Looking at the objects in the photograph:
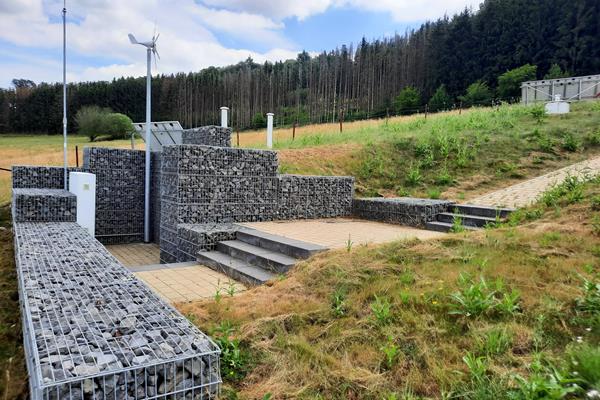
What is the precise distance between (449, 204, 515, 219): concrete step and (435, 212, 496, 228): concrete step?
13cm

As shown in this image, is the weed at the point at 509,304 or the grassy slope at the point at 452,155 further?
the grassy slope at the point at 452,155

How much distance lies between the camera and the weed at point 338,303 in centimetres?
313

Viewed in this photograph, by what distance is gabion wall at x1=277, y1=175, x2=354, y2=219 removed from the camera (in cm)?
746

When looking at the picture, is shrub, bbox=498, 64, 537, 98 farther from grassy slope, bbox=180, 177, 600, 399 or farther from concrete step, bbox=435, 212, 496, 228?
grassy slope, bbox=180, 177, 600, 399

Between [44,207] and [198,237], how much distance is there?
2.27 m

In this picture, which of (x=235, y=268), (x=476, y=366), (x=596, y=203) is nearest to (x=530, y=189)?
(x=596, y=203)

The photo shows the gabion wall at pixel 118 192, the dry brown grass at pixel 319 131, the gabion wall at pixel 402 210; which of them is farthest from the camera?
the dry brown grass at pixel 319 131

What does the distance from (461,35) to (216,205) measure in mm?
37781

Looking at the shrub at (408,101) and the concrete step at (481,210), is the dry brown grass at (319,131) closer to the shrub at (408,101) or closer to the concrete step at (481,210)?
the concrete step at (481,210)

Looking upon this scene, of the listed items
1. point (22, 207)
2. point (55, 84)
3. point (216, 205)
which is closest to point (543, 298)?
point (216, 205)

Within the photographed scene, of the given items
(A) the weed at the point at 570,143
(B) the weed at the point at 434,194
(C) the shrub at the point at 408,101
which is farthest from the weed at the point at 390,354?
(C) the shrub at the point at 408,101

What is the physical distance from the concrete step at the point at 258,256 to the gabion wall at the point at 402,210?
314cm

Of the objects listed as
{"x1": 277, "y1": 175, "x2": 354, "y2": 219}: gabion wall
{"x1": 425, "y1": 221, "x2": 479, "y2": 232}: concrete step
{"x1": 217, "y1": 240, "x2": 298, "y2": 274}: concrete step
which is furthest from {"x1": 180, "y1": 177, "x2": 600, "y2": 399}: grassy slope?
{"x1": 277, "y1": 175, "x2": 354, "y2": 219}: gabion wall

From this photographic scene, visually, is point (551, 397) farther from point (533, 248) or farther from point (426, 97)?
point (426, 97)
